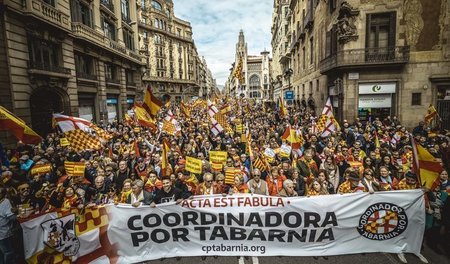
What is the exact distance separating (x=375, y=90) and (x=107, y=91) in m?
24.1

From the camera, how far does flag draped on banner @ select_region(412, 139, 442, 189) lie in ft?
15.8

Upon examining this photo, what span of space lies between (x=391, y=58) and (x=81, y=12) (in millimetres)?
24770

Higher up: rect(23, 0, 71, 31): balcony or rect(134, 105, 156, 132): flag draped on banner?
rect(23, 0, 71, 31): balcony

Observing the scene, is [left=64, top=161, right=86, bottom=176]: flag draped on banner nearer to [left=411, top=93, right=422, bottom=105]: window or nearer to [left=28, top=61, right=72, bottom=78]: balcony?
[left=28, top=61, right=72, bottom=78]: balcony

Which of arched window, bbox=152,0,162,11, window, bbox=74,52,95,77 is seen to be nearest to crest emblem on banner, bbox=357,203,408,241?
window, bbox=74,52,95,77

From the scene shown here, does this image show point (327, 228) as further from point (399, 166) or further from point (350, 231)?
point (399, 166)

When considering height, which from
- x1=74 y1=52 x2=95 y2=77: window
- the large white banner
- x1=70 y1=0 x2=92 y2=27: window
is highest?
x1=70 y1=0 x2=92 y2=27: window

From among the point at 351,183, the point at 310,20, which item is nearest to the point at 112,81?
the point at 310,20

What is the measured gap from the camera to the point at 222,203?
500 centimetres

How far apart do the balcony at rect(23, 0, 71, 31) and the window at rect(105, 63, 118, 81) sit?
7590 mm

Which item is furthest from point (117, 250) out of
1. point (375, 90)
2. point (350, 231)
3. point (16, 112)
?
point (375, 90)

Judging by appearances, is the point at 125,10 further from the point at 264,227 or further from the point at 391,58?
the point at 264,227

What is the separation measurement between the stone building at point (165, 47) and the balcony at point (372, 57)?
43.4m

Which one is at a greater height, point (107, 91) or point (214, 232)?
point (107, 91)
